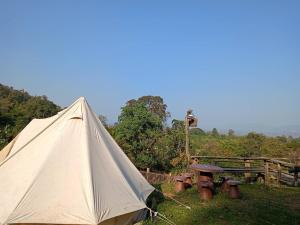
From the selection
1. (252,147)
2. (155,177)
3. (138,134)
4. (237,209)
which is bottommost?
(237,209)

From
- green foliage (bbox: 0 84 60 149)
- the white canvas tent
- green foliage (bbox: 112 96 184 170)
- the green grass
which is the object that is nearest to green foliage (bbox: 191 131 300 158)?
green foliage (bbox: 112 96 184 170)

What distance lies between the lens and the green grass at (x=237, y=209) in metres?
7.31

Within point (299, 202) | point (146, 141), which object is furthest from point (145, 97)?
point (299, 202)

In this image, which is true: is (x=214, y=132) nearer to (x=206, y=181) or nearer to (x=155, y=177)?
(x=155, y=177)

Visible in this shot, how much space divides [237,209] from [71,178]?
4027 millimetres

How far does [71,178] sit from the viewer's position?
6367 millimetres

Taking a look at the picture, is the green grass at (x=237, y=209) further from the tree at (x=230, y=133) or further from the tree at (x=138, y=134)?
the tree at (x=230, y=133)

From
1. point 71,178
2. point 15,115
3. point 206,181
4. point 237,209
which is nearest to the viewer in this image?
point 71,178

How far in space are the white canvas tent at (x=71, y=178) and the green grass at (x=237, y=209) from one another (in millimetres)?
928

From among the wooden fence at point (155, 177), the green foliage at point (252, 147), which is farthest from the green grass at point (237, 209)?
the green foliage at point (252, 147)

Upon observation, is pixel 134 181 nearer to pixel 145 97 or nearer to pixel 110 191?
pixel 110 191

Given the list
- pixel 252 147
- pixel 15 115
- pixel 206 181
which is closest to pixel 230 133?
pixel 252 147

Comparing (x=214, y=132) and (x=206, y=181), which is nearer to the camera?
(x=206, y=181)

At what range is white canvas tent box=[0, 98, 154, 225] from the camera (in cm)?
584
